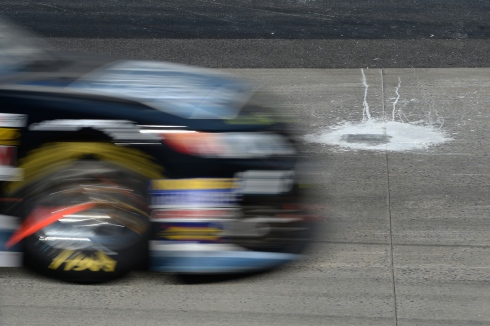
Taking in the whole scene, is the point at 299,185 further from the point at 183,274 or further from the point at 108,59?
the point at 108,59

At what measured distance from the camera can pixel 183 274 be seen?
479cm

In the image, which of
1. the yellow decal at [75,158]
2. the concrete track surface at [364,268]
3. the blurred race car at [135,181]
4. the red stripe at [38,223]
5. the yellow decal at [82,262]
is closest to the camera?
the red stripe at [38,223]

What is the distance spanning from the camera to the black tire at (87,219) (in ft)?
12.8

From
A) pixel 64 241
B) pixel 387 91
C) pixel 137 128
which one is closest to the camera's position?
pixel 64 241

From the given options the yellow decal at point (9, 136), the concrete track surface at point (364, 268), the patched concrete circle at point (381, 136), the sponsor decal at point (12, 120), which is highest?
the patched concrete circle at point (381, 136)

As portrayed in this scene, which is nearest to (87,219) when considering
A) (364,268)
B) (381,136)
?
(364,268)

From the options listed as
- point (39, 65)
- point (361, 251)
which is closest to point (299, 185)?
point (361, 251)

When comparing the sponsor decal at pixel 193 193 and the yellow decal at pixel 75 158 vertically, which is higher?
A: the yellow decal at pixel 75 158

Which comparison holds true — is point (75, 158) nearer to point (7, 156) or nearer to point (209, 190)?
point (7, 156)

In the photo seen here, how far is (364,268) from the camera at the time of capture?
5.78 metres

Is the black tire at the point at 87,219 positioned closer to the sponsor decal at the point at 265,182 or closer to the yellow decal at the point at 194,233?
the yellow decal at the point at 194,233

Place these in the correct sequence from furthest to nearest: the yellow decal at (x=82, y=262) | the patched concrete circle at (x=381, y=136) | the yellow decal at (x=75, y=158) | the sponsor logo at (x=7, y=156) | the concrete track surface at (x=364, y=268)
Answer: the patched concrete circle at (x=381, y=136)
the concrete track surface at (x=364, y=268)
the sponsor logo at (x=7, y=156)
the yellow decal at (x=82, y=262)
the yellow decal at (x=75, y=158)

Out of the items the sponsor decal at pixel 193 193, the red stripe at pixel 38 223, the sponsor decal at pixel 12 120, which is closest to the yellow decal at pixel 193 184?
the sponsor decal at pixel 193 193

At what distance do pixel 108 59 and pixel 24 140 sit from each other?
4.47 feet
